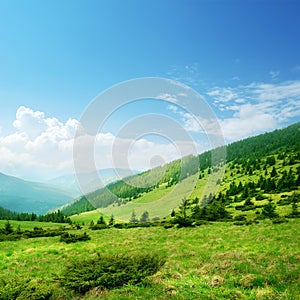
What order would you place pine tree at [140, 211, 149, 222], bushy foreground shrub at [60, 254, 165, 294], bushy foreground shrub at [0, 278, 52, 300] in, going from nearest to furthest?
bushy foreground shrub at [0, 278, 52, 300] < bushy foreground shrub at [60, 254, 165, 294] < pine tree at [140, 211, 149, 222]

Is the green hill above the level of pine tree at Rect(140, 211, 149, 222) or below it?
above

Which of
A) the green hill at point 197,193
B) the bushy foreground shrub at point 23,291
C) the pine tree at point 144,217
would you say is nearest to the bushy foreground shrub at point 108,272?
the bushy foreground shrub at point 23,291

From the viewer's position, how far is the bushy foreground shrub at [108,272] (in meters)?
10.1

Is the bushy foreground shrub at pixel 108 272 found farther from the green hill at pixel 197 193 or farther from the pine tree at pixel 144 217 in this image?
the pine tree at pixel 144 217

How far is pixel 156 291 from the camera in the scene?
29.8 ft

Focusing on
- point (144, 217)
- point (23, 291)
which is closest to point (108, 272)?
point (23, 291)

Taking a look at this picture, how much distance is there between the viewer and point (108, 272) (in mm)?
10570

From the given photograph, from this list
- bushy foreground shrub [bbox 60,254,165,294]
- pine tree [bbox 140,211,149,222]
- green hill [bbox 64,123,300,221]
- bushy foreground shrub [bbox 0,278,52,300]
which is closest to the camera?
bushy foreground shrub [bbox 0,278,52,300]

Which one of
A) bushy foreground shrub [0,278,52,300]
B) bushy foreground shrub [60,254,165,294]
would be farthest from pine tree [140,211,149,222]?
bushy foreground shrub [0,278,52,300]

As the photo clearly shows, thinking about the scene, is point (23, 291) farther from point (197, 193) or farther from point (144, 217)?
point (197, 193)

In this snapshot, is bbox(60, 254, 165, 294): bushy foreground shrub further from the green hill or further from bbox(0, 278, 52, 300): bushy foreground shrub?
the green hill

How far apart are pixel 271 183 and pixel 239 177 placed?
162 ft

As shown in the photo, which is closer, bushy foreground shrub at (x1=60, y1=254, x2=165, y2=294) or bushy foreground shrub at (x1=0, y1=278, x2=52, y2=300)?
bushy foreground shrub at (x1=0, y1=278, x2=52, y2=300)

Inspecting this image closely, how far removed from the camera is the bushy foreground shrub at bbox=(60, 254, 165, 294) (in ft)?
33.1
